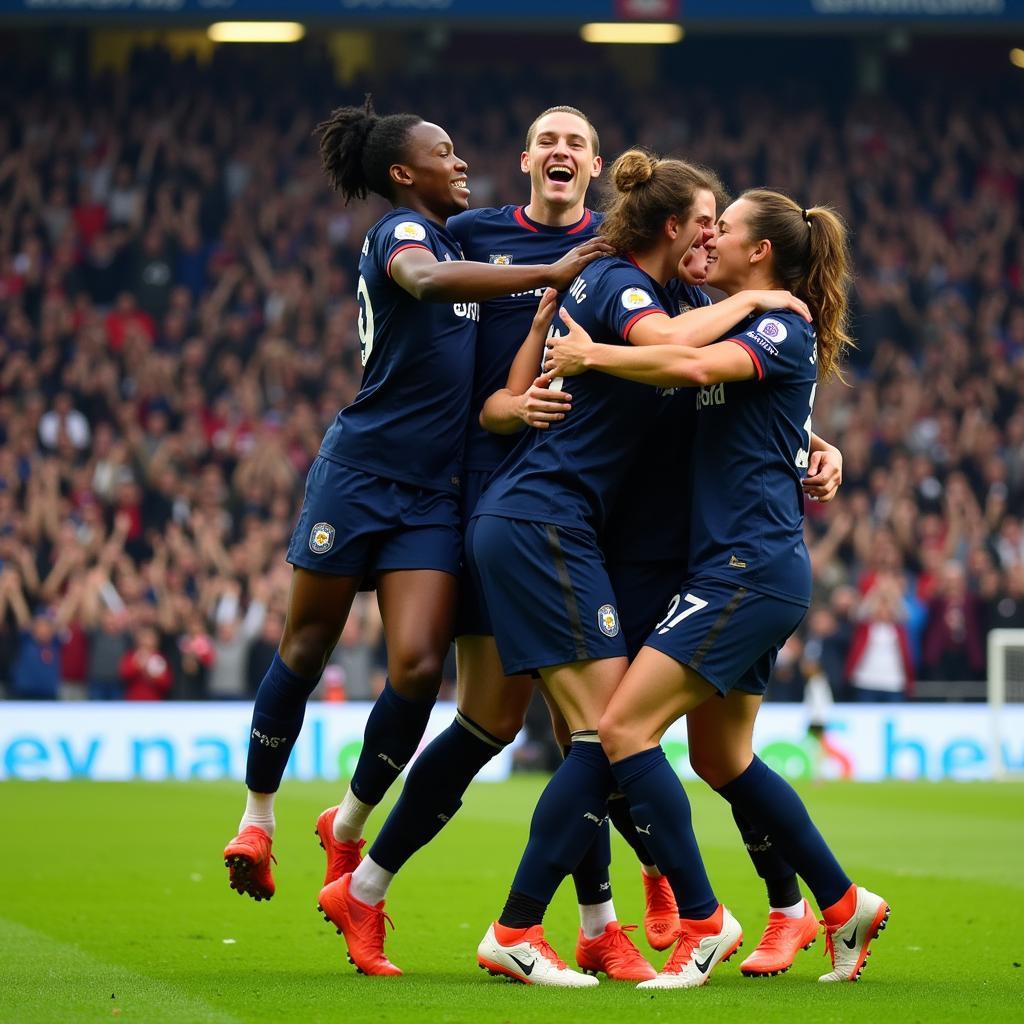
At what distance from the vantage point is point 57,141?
23.6 metres

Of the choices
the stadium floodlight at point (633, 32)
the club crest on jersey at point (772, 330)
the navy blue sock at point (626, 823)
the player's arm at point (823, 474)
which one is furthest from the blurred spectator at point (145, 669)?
the club crest on jersey at point (772, 330)

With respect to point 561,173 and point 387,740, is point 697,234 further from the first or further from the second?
point 387,740

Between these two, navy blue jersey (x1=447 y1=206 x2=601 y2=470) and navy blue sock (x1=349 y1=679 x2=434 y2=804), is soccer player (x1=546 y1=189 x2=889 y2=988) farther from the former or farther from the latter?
navy blue sock (x1=349 y1=679 x2=434 y2=804)

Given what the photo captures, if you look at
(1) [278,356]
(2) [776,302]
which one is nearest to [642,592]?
(2) [776,302]

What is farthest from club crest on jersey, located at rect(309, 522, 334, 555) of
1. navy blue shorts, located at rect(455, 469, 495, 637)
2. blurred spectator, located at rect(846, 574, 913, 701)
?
blurred spectator, located at rect(846, 574, 913, 701)

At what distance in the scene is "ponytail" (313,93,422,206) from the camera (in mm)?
6141

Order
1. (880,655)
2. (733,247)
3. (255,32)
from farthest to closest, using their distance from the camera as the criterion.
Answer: (255,32)
(880,655)
(733,247)

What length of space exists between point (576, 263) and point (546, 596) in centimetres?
103

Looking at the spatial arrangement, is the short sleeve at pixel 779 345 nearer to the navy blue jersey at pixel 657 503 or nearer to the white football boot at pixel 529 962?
the navy blue jersey at pixel 657 503

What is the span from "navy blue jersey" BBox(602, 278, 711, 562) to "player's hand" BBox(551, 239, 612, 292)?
538 millimetres

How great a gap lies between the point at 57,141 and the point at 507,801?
12.8 meters

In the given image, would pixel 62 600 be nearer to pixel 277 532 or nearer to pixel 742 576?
pixel 277 532

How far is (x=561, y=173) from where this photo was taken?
604 centimetres

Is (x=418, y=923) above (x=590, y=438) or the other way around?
the other way around
